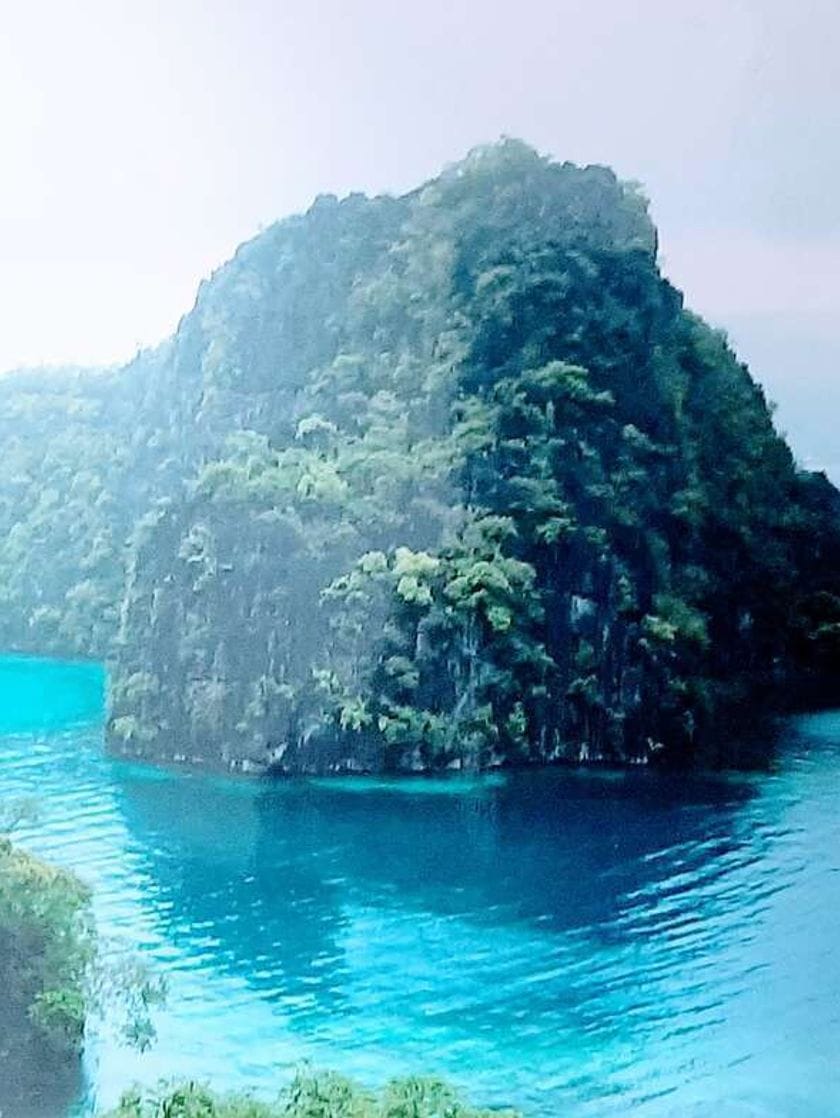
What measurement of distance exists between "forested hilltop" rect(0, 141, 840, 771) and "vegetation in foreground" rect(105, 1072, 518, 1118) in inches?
27.4

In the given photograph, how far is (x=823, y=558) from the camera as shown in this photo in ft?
9.00

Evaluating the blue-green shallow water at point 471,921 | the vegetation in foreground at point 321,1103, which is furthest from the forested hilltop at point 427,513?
the vegetation in foreground at point 321,1103

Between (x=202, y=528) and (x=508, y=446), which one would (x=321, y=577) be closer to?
(x=202, y=528)

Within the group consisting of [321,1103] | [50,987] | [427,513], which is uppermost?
[427,513]

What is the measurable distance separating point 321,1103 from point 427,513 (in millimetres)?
1175

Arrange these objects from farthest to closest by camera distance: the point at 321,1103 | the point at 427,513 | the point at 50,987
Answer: the point at 427,513 → the point at 50,987 → the point at 321,1103

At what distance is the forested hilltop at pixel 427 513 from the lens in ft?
8.95

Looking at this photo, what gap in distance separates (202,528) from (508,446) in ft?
2.15

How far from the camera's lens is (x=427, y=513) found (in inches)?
110

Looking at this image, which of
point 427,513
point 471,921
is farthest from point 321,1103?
point 427,513

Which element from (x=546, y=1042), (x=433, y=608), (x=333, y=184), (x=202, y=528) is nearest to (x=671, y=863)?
(x=546, y=1042)

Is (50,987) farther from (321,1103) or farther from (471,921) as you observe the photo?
(471,921)

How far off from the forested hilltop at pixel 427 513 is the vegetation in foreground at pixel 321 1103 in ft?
2.29

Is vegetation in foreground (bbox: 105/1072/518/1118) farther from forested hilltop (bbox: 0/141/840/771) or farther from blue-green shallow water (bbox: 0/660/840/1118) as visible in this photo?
forested hilltop (bbox: 0/141/840/771)
